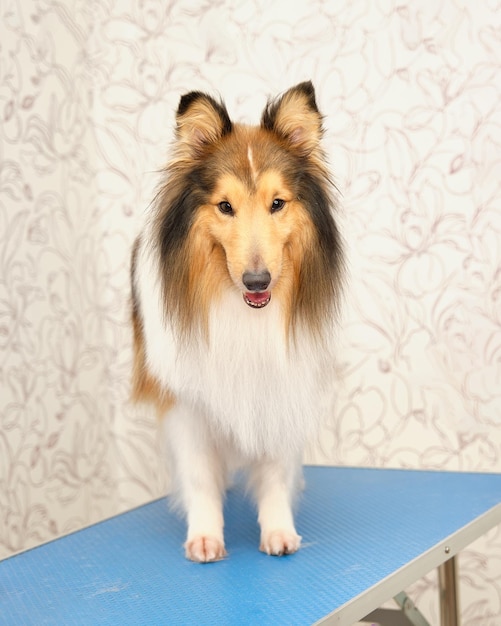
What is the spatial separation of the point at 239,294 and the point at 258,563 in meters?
0.64

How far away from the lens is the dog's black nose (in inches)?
70.6

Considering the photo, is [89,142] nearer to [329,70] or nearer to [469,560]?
[329,70]

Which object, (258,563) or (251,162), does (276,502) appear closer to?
(258,563)

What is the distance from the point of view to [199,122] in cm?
195

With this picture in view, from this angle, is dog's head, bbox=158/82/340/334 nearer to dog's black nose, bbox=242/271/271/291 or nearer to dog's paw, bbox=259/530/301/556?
dog's black nose, bbox=242/271/271/291

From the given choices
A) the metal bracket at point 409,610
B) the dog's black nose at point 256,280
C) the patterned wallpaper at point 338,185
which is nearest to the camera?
the dog's black nose at point 256,280

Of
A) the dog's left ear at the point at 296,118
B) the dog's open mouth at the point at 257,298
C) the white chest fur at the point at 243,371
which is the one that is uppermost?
the dog's left ear at the point at 296,118

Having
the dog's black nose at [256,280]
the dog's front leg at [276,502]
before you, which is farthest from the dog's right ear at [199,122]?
the dog's front leg at [276,502]

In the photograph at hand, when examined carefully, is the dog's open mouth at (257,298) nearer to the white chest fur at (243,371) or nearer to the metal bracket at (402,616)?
the white chest fur at (243,371)

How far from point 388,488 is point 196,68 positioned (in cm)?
178

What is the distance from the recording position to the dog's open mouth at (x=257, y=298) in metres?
1.86

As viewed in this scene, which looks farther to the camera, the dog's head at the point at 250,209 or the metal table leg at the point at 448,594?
the metal table leg at the point at 448,594

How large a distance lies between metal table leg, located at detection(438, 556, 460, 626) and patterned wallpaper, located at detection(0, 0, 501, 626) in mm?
706

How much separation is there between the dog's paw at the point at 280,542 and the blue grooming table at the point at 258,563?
0.9 inches
